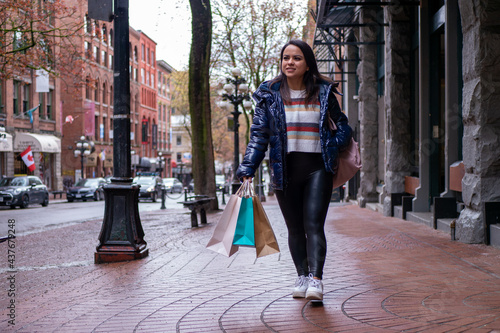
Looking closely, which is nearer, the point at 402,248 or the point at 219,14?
the point at 402,248

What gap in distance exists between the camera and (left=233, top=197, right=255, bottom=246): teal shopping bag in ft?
14.3

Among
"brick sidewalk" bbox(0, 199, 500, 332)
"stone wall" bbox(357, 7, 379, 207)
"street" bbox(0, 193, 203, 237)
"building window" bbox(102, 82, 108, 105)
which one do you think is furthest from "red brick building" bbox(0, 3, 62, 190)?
"brick sidewalk" bbox(0, 199, 500, 332)

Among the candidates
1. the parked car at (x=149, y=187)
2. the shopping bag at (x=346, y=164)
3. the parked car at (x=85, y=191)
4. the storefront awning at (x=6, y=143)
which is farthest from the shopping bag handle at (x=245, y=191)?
the storefront awning at (x=6, y=143)

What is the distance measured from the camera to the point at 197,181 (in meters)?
16.9

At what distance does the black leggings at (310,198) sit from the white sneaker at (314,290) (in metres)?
0.07

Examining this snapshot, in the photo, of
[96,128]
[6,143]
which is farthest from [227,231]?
[96,128]

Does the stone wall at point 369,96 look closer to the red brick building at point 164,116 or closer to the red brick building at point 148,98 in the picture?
the red brick building at point 148,98

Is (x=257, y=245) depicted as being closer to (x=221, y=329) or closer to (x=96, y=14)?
(x=221, y=329)

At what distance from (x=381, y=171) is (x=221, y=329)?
1352 cm

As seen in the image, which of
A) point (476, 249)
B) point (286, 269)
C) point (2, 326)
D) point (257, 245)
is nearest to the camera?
point (2, 326)

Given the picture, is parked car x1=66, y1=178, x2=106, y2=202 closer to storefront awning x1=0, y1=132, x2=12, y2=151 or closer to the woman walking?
storefront awning x1=0, y1=132, x2=12, y2=151

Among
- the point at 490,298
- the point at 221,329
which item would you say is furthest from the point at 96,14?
the point at 490,298

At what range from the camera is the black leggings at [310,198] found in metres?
4.43

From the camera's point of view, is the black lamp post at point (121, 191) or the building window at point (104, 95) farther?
the building window at point (104, 95)
